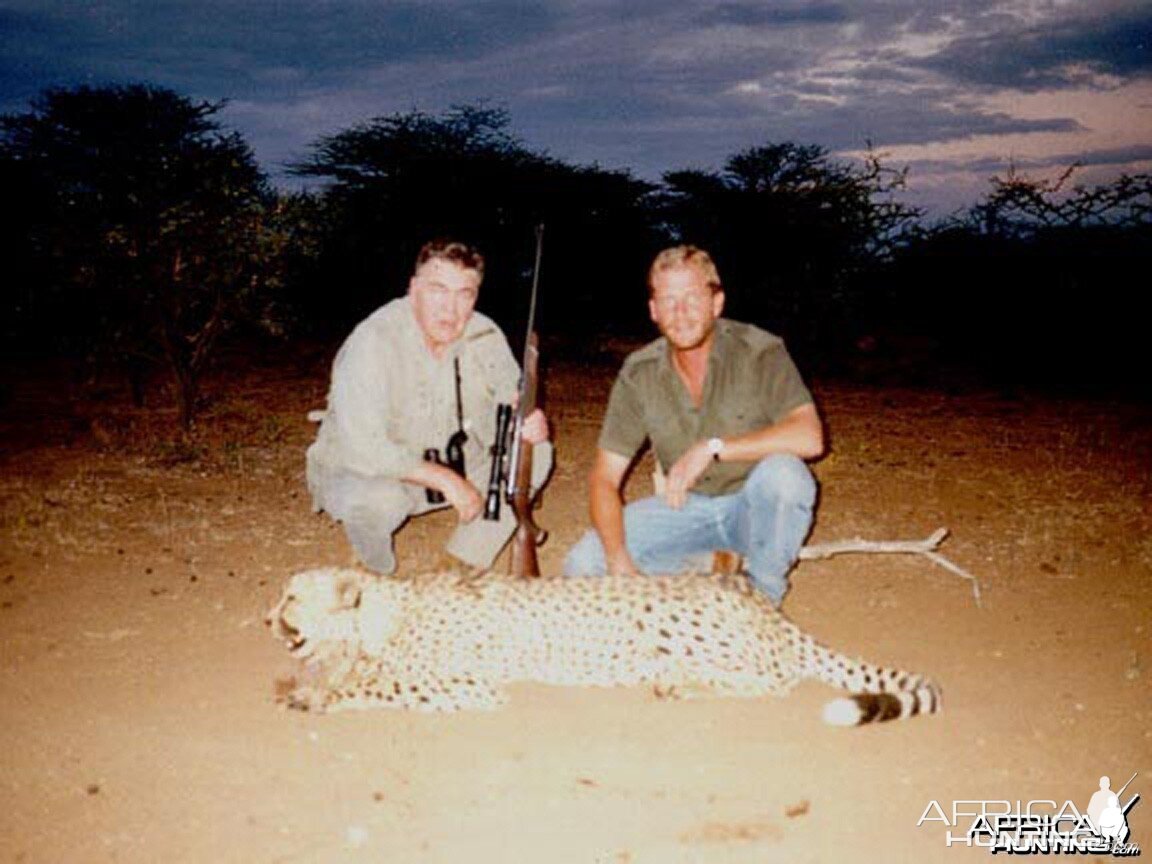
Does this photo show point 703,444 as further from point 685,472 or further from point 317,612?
point 317,612

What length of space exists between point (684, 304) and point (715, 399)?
0.46 metres

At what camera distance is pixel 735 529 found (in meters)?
4.20

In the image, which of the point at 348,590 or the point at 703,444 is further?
the point at 703,444

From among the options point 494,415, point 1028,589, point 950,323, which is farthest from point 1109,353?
point 494,415

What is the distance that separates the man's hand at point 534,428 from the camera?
4.43 meters

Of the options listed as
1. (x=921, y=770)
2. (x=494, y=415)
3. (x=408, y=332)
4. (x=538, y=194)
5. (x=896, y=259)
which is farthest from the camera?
(x=896, y=259)

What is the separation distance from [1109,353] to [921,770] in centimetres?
1304

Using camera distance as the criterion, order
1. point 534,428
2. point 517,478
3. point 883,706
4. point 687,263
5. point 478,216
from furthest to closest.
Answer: point 478,216 → point 534,428 → point 517,478 → point 687,263 → point 883,706

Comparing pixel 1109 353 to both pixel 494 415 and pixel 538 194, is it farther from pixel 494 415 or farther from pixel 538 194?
pixel 494 415

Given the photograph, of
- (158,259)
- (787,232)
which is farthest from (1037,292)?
(158,259)

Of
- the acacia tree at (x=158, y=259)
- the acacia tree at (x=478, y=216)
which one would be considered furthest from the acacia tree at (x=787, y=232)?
the acacia tree at (x=158, y=259)

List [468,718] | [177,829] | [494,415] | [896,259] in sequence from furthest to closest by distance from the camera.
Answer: [896,259] → [494,415] → [468,718] → [177,829]

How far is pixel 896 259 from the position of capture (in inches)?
641

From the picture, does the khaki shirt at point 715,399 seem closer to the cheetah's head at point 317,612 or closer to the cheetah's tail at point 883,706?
the cheetah's tail at point 883,706
